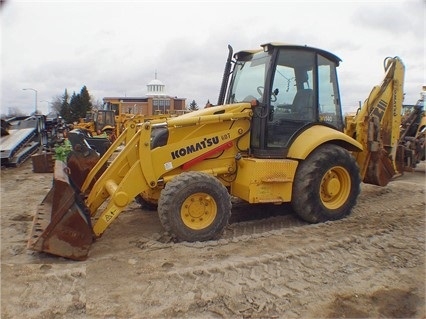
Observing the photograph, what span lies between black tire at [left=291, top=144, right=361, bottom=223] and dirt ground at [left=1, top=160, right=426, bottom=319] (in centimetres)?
20

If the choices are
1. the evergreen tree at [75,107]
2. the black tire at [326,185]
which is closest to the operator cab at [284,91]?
the black tire at [326,185]

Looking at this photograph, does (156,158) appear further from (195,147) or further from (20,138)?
(20,138)

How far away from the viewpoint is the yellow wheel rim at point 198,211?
473 centimetres

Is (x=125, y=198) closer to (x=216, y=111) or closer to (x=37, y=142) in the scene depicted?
(x=216, y=111)

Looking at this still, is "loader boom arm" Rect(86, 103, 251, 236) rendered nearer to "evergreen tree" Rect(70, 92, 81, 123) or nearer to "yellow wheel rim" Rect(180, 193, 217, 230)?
"yellow wheel rim" Rect(180, 193, 217, 230)

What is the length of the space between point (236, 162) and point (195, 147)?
25.1 inches

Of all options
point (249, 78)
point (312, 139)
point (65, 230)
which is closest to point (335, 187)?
point (312, 139)

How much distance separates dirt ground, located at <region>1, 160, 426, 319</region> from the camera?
3273 millimetres

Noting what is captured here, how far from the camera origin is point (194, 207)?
4770mm

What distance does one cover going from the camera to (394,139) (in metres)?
7.08

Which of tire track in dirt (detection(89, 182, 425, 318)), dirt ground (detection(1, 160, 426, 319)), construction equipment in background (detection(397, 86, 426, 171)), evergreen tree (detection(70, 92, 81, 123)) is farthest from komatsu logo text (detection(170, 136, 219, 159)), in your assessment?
evergreen tree (detection(70, 92, 81, 123))

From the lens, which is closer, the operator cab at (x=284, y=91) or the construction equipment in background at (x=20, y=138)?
the operator cab at (x=284, y=91)

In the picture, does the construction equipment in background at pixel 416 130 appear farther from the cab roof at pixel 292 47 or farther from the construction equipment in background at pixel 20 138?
the construction equipment in background at pixel 20 138

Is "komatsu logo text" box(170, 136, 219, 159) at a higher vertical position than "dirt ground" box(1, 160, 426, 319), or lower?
higher
